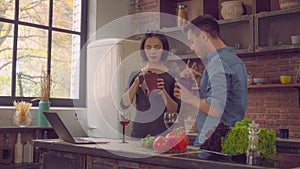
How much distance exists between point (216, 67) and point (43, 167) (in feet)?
4.23

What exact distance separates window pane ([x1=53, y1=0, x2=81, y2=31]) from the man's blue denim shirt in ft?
9.79

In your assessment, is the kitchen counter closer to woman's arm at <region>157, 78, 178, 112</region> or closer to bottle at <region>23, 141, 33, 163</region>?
woman's arm at <region>157, 78, 178, 112</region>

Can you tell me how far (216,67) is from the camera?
89.4 inches

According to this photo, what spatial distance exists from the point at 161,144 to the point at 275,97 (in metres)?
2.56

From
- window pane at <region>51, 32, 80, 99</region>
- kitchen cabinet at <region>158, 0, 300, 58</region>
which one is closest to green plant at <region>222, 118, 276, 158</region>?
kitchen cabinet at <region>158, 0, 300, 58</region>

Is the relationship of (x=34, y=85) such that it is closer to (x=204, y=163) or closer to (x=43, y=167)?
(x=43, y=167)

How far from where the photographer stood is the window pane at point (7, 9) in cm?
439

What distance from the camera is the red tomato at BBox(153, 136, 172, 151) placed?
6.52 ft

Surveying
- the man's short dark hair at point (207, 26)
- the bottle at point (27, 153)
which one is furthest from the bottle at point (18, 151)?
Answer: the man's short dark hair at point (207, 26)

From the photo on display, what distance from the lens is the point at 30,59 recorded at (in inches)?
182

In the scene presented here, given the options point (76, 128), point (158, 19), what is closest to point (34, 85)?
point (76, 128)

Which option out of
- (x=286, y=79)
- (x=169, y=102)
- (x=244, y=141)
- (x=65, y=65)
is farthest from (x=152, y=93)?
(x=65, y=65)

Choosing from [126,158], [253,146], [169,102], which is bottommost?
[126,158]

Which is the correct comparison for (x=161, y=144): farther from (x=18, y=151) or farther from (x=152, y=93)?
(x=18, y=151)
